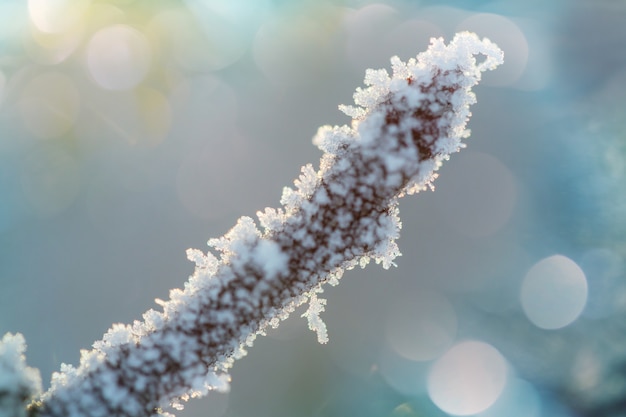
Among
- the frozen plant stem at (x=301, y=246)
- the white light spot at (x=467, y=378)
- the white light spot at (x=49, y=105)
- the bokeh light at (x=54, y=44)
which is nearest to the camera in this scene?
the frozen plant stem at (x=301, y=246)

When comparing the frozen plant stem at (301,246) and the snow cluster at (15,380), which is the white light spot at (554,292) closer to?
the frozen plant stem at (301,246)

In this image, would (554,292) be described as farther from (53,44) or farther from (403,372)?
(53,44)

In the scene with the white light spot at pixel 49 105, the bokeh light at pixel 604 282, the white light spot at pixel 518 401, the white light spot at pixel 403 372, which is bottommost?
the white light spot at pixel 518 401

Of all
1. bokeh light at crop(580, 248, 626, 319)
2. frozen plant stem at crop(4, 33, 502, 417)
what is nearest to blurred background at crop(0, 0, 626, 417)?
bokeh light at crop(580, 248, 626, 319)

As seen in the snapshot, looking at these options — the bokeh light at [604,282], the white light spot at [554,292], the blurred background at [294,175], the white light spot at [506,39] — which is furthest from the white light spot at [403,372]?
the white light spot at [506,39]

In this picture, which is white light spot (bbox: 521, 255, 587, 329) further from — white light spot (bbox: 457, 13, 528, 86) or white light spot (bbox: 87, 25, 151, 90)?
white light spot (bbox: 87, 25, 151, 90)

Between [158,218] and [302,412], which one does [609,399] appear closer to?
[302,412]

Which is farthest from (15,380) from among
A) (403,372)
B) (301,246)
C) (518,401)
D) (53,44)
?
(53,44)
